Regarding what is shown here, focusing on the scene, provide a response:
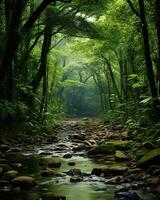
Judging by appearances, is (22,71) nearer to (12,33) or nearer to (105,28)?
(105,28)

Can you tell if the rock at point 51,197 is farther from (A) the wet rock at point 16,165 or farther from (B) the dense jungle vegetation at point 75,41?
(B) the dense jungle vegetation at point 75,41

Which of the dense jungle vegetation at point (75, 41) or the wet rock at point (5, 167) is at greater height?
the dense jungle vegetation at point (75, 41)

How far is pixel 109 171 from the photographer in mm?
8023

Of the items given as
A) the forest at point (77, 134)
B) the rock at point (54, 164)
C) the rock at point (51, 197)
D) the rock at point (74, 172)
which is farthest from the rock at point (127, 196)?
the rock at point (54, 164)

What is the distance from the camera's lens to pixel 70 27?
2073 centimetres

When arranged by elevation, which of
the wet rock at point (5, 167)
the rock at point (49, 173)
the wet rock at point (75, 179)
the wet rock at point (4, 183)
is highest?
the wet rock at point (5, 167)

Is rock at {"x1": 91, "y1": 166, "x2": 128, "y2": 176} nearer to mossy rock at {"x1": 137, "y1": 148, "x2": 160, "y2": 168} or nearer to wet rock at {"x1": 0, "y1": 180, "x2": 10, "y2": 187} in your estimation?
mossy rock at {"x1": 137, "y1": 148, "x2": 160, "y2": 168}

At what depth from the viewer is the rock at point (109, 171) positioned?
7.95 m

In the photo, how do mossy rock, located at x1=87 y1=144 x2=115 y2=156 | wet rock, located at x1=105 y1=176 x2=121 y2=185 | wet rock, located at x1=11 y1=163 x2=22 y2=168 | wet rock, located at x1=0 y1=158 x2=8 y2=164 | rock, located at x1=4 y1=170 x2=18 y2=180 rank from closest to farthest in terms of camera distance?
wet rock, located at x1=105 y1=176 x2=121 y2=185, rock, located at x1=4 y1=170 x2=18 y2=180, wet rock, located at x1=11 y1=163 x2=22 y2=168, wet rock, located at x1=0 y1=158 x2=8 y2=164, mossy rock, located at x1=87 y1=144 x2=115 y2=156

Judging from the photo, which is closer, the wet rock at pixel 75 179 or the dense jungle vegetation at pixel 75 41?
the wet rock at pixel 75 179

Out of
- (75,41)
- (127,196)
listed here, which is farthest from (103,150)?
(75,41)

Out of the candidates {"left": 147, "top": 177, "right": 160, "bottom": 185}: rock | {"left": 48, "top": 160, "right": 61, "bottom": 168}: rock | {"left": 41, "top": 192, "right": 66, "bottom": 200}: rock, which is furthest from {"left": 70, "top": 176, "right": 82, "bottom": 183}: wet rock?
{"left": 48, "top": 160, "right": 61, "bottom": 168}: rock

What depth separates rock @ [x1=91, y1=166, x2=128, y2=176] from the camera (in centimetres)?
795

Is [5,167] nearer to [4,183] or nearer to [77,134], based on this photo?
[4,183]
